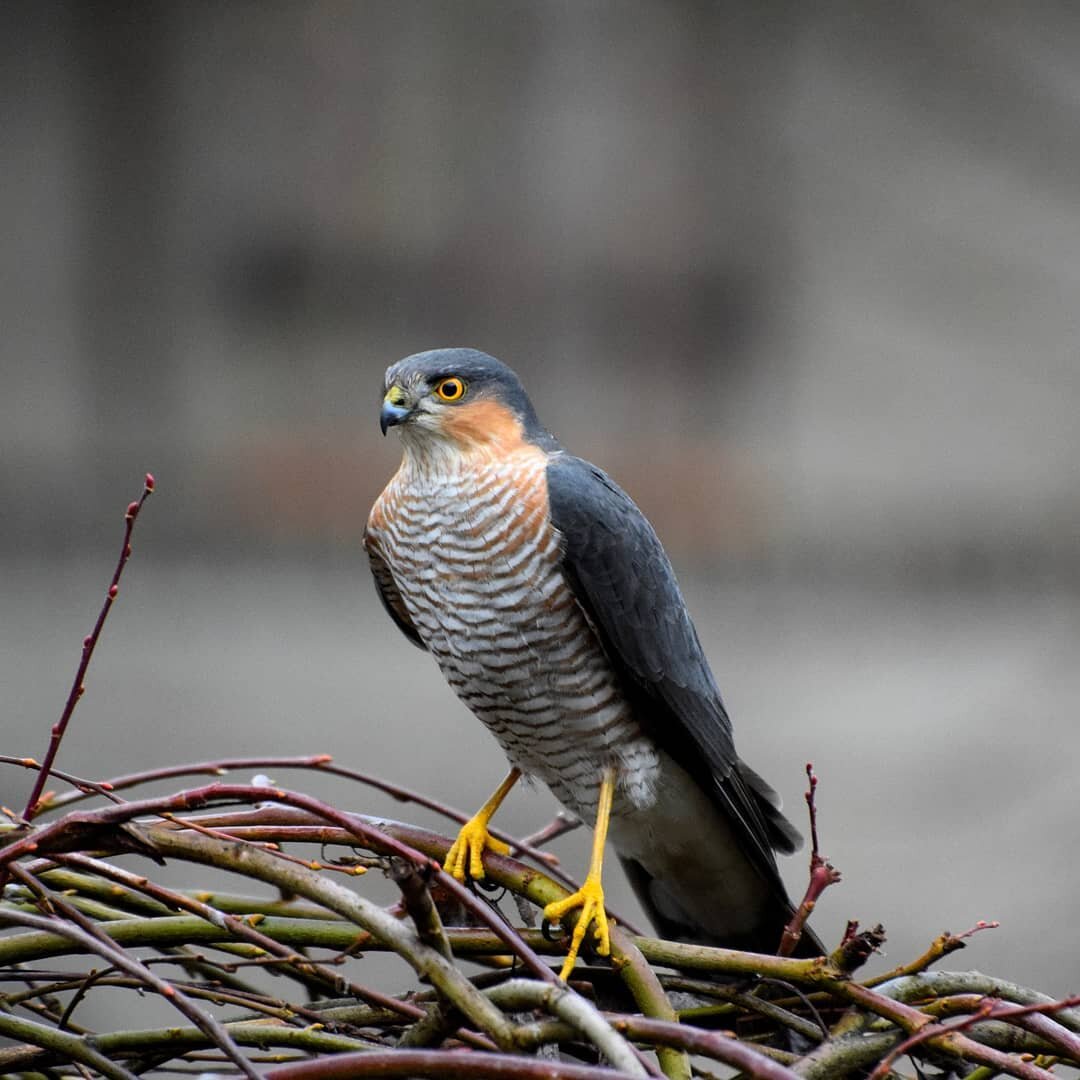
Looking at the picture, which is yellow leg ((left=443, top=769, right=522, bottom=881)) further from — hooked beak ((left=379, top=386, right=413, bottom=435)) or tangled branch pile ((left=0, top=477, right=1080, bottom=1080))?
hooked beak ((left=379, top=386, right=413, bottom=435))

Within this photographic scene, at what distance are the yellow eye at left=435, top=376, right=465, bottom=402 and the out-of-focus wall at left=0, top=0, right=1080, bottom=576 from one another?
8.94 ft

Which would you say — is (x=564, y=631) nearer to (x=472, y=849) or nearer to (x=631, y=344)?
(x=472, y=849)

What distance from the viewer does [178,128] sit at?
5.00 metres

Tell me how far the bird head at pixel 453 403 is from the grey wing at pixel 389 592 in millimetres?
160

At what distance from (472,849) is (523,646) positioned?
342 mm

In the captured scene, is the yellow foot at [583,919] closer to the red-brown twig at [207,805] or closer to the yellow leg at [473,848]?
the yellow leg at [473,848]

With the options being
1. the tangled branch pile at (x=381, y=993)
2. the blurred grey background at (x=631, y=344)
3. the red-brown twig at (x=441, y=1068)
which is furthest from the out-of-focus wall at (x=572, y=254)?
the red-brown twig at (x=441, y=1068)

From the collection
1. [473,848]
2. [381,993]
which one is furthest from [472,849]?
[381,993]

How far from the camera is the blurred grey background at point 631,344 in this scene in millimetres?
4836

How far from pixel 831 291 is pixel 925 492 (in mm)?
734

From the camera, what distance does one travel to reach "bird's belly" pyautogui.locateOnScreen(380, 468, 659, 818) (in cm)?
201

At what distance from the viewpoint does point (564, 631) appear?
2025mm

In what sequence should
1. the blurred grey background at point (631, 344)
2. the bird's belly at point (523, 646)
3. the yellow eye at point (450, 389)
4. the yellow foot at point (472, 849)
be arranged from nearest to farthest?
1. the yellow foot at point (472, 849)
2. the bird's belly at point (523, 646)
3. the yellow eye at point (450, 389)
4. the blurred grey background at point (631, 344)

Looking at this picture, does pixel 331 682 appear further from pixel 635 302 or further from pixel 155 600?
pixel 635 302
